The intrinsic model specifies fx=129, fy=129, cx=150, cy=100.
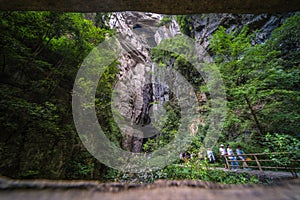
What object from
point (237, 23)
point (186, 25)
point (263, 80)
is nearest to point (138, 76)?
point (186, 25)

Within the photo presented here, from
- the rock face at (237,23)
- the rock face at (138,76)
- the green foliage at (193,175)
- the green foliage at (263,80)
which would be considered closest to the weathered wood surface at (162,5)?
the green foliage at (263,80)

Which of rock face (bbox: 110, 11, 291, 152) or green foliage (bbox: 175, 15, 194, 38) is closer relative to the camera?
rock face (bbox: 110, 11, 291, 152)

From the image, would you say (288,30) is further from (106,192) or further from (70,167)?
(70,167)

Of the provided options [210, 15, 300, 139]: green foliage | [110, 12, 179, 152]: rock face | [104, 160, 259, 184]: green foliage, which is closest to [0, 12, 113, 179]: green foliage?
[104, 160, 259, 184]: green foliage

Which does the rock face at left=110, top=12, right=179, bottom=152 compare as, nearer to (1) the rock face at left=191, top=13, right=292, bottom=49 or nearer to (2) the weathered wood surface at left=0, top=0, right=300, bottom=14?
(1) the rock face at left=191, top=13, right=292, bottom=49

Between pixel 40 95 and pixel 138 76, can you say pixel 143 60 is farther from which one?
pixel 40 95

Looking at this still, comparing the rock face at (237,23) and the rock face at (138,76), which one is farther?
the rock face at (138,76)

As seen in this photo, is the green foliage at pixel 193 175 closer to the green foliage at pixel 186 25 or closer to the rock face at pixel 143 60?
the rock face at pixel 143 60
